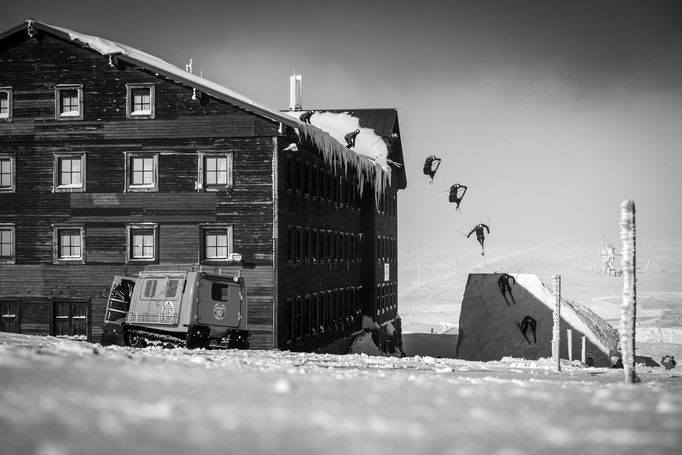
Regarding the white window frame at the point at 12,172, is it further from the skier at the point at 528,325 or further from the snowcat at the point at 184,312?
the skier at the point at 528,325

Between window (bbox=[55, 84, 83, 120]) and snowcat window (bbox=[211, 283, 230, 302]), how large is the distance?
10525 millimetres

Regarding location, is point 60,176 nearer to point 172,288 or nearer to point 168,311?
point 172,288

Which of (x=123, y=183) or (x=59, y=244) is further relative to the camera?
(x=59, y=244)

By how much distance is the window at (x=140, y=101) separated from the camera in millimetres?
35969

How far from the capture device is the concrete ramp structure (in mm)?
45875

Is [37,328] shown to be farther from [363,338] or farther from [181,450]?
[181,450]

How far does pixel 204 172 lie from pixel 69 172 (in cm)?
514

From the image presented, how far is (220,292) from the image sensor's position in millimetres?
29781

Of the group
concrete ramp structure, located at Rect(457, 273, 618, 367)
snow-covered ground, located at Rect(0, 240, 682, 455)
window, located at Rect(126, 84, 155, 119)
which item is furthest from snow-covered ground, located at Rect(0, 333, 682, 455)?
concrete ramp structure, located at Rect(457, 273, 618, 367)

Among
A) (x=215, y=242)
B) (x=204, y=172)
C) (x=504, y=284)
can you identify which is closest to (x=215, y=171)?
(x=204, y=172)

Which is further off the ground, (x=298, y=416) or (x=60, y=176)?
(x=60, y=176)

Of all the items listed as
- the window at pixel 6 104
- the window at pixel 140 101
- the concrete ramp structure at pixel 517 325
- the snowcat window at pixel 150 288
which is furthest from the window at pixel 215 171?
the concrete ramp structure at pixel 517 325

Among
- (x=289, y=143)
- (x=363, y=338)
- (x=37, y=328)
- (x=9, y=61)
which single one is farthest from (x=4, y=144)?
(x=363, y=338)

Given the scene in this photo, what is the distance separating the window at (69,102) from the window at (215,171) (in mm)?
4923
